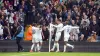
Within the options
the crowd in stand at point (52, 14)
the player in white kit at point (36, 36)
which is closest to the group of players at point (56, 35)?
the player in white kit at point (36, 36)

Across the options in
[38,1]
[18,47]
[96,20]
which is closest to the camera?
[18,47]

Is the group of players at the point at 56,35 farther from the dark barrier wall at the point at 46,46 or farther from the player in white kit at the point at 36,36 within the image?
the dark barrier wall at the point at 46,46

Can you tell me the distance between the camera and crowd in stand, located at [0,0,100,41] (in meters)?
29.1

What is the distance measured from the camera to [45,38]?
29125 mm

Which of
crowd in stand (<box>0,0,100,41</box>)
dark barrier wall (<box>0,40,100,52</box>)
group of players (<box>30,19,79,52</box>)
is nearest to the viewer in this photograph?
group of players (<box>30,19,79,52</box>)

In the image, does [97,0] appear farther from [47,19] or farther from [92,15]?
[47,19]

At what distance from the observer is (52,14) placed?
99.0 ft

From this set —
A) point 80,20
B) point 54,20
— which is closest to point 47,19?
point 54,20

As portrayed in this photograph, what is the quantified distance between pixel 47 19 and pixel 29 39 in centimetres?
227

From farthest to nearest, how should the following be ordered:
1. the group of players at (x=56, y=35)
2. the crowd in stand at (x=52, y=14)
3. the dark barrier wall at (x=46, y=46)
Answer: the crowd in stand at (x=52, y=14)
the dark barrier wall at (x=46, y=46)
the group of players at (x=56, y=35)

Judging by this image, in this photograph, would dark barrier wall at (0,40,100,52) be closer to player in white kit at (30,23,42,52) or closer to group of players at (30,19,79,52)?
group of players at (30,19,79,52)

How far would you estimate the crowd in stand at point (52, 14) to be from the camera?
29.1 metres

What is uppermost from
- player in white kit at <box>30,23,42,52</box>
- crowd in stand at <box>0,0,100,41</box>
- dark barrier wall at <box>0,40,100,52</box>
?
crowd in stand at <box>0,0,100,41</box>

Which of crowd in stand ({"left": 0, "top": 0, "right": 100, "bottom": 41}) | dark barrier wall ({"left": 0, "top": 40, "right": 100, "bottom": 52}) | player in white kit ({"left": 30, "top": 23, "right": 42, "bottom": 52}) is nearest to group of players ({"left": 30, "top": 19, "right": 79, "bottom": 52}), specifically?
player in white kit ({"left": 30, "top": 23, "right": 42, "bottom": 52})
